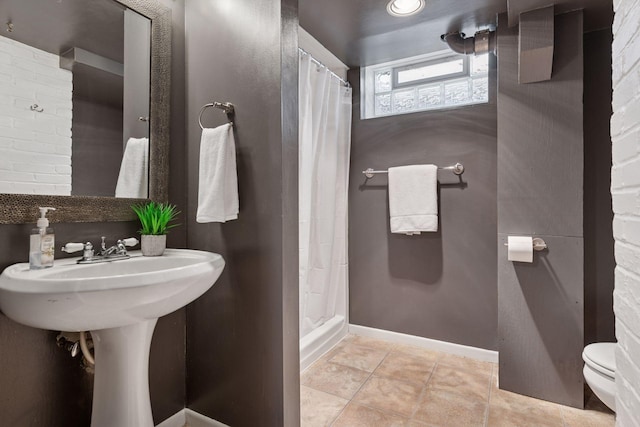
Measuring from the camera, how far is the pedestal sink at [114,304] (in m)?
0.82

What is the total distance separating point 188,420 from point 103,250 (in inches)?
36.3

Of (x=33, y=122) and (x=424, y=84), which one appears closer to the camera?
(x=33, y=122)

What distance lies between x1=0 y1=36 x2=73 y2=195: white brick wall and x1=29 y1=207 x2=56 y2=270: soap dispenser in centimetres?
16

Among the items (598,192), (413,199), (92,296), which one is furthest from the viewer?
(413,199)

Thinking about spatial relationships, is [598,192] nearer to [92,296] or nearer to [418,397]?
[418,397]

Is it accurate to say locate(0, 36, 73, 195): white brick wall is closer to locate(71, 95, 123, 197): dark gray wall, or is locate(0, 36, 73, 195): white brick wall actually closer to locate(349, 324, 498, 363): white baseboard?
locate(71, 95, 123, 197): dark gray wall

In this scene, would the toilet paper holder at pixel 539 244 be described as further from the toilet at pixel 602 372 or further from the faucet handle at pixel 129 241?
the faucet handle at pixel 129 241

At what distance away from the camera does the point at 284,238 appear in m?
1.29

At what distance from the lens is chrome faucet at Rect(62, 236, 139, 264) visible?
3.79 ft

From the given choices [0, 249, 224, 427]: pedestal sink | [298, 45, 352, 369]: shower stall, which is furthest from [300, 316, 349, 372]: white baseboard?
[0, 249, 224, 427]: pedestal sink

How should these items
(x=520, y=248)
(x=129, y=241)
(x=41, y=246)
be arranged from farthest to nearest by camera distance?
1. (x=520, y=248)
2. (x=129, y=241)
3. (x=41, y=246)

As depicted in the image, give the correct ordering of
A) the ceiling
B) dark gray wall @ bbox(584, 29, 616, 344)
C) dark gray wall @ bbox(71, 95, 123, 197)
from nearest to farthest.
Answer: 1. dark gray wall @ bbox(71, 95, 123, 197)
2. the ceiling
3. dark gray wall @ bbox(584, 29, 616, 344)

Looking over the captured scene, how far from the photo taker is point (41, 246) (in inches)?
40.9

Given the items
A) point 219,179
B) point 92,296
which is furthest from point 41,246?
point 219,179
